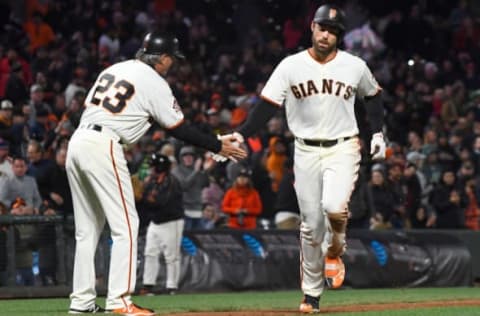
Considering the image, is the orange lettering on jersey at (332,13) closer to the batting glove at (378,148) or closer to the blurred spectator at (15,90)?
the batting glove at (378,148)

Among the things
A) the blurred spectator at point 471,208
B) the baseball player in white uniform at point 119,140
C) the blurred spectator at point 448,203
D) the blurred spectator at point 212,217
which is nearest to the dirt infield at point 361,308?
the baseball player in white uniform at point 119,140

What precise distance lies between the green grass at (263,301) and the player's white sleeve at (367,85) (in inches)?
79.8

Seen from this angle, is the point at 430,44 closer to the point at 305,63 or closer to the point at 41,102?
the point at 41,102

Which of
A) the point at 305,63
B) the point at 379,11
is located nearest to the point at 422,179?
the point at 379,11

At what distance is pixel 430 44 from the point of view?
29.7 metres

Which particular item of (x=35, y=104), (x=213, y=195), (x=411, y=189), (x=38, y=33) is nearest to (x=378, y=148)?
(x=213, y=195)

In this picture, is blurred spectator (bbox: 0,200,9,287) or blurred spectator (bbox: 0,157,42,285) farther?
blurred spectator (bbox: 0,157,42,285)

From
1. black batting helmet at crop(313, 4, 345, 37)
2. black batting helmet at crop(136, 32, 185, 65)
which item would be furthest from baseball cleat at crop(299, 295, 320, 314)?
black batting helmet at crop(136, 32, 185, 65)

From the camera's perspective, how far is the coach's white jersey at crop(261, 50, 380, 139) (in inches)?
432

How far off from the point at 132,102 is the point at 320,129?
5.67ft

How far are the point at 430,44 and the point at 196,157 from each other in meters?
10.9

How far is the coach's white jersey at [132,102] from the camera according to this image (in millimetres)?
10445

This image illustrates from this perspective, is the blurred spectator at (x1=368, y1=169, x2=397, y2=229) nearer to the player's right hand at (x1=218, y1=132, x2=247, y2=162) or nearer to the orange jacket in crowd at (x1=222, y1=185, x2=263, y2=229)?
the orange jacket in crowd at (x1=222, y1=185, x2=263, y2=229)

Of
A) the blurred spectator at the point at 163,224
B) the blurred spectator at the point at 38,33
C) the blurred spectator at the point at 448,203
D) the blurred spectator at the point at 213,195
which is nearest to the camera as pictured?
the blurred spectator at the point at 163,224
